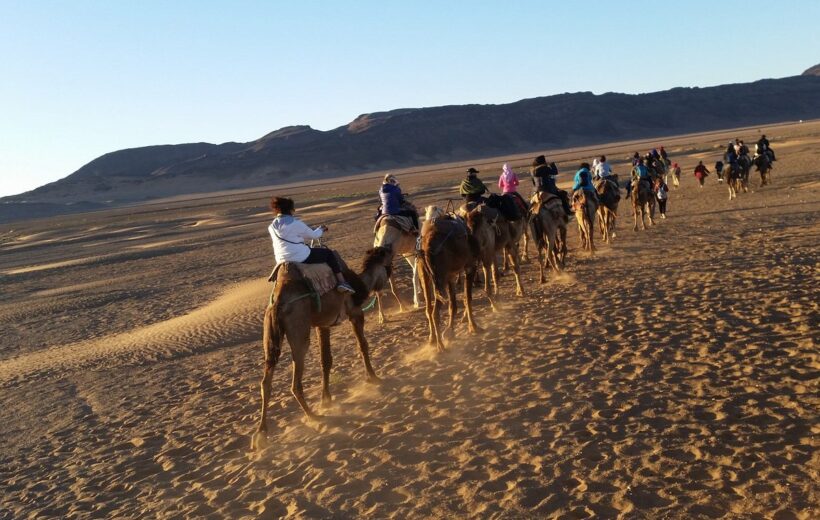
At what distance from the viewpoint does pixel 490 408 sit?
8023 millimetres

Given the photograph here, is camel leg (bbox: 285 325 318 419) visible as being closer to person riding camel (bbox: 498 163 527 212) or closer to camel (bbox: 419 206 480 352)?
camel (bbox: 419 206 480 352)

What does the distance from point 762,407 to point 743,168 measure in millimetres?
22927

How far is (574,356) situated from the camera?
30.8 ft

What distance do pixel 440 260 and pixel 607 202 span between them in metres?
9.37

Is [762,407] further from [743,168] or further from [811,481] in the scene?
[743,168]

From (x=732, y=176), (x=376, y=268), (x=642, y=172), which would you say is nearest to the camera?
(x=376, y=268)

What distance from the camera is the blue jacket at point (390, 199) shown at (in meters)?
12.7

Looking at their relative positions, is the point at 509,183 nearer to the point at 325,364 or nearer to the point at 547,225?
the point at 547,225

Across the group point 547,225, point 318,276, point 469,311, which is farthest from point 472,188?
point 318,276

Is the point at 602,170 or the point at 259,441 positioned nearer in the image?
the point at 259,441

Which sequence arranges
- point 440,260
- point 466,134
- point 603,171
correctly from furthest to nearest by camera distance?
point 466,134, point 603,171, point 440,260

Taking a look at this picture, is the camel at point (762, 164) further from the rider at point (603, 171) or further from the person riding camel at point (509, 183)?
the person riding camel at point (509, 183)

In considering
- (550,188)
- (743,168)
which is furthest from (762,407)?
(743,168)

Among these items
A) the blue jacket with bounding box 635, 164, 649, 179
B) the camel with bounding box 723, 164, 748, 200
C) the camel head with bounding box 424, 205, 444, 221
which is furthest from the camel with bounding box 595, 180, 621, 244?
the camel with bounding box 723, 164, 748, 200
